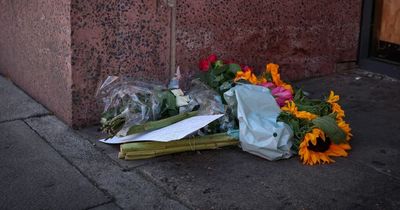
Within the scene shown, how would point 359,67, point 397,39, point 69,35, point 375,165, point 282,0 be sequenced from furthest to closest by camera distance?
point 359,67
point 397,39
point 282,0
point 69,35
point 375,165

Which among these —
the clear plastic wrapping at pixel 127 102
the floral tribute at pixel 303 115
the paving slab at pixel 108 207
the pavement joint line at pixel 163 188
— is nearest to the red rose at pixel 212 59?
the floral tribute at pixel 303 115

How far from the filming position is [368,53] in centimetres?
582

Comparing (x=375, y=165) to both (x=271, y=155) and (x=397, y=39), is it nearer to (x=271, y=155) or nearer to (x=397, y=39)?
(x=271, y=155)

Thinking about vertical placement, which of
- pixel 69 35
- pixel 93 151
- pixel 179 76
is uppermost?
pixel 69 35

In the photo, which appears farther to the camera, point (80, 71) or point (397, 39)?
point (397, 39)

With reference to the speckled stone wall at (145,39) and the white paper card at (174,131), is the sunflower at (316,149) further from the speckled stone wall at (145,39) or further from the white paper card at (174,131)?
the speckled stone wall at (145,39)

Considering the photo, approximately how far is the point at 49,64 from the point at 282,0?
1950 millimetres

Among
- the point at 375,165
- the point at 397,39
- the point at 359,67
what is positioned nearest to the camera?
the point at 375,165

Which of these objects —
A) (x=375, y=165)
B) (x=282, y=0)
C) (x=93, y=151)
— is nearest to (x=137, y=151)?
(x=93, y=151)

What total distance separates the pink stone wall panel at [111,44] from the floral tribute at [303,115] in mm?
434

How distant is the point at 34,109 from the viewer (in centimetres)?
477

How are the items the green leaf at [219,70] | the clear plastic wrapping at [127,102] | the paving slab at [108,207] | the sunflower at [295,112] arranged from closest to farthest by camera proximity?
the paving slab at [108,207]
the sunflower at [295,112]
the clear plastic wrapping at [127,102]
the green leaf at [219,70]

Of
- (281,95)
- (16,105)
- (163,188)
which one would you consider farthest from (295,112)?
(16,105)

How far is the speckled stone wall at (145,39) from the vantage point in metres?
4.27
